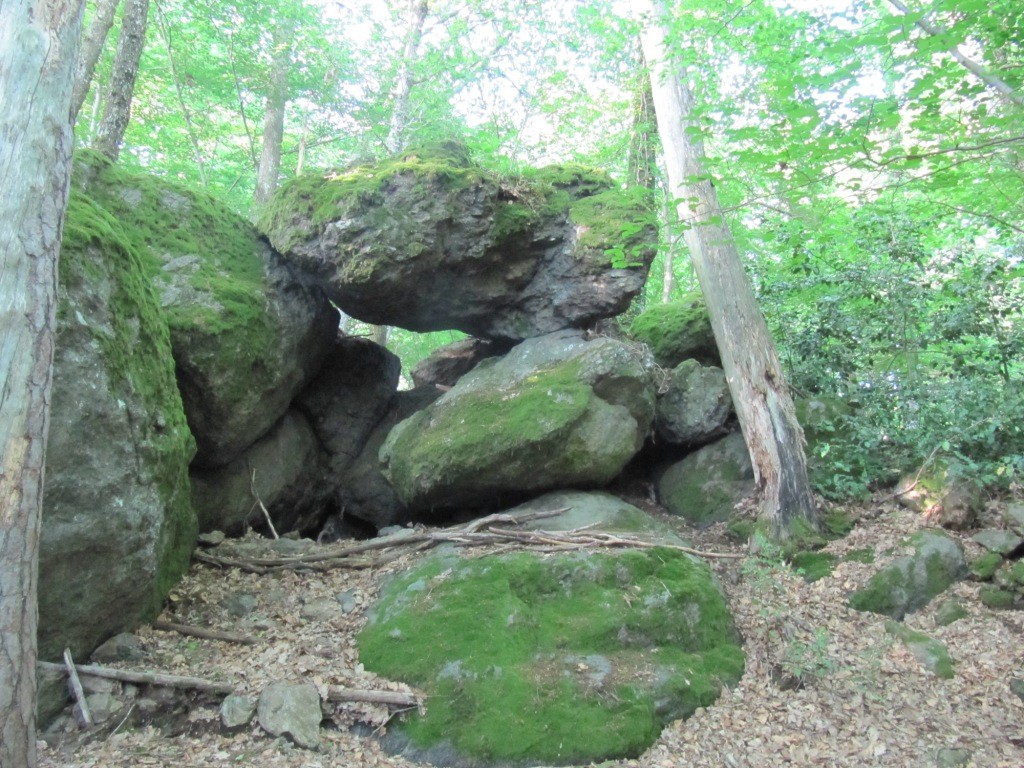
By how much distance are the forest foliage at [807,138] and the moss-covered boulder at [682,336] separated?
100cm

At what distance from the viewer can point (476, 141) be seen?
49.2 feet

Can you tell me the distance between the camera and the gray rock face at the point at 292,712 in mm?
4418

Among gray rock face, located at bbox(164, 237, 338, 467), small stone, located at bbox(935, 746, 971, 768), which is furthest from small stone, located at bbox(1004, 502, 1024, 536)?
gray rock face, located at bbox(164, 237, 338, 467)

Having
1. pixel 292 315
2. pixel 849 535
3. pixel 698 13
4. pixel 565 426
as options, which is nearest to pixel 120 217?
pixel 292 315

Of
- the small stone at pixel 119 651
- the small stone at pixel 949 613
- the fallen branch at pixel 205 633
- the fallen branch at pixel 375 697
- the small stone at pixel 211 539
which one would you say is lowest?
the small stone at pixel 949 613

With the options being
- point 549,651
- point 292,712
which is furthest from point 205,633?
point 549,651

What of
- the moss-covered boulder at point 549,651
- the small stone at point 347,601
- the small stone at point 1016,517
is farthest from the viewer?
the small stone at point 1016,517

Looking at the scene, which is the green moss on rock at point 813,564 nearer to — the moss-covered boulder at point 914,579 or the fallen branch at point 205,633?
the moss-covered boulder at point 914,579

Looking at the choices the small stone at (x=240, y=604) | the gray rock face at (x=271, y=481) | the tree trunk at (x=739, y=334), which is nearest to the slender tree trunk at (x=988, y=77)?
the tree trunk at (x=739, y=334)

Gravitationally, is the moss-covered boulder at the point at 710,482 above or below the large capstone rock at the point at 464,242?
below

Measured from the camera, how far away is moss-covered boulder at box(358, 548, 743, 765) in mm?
4723

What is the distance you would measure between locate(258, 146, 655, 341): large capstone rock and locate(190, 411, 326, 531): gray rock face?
6.31ft

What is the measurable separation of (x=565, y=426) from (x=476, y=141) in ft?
31.2

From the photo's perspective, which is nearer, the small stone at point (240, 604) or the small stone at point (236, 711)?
the small stone at point (236, 711)
